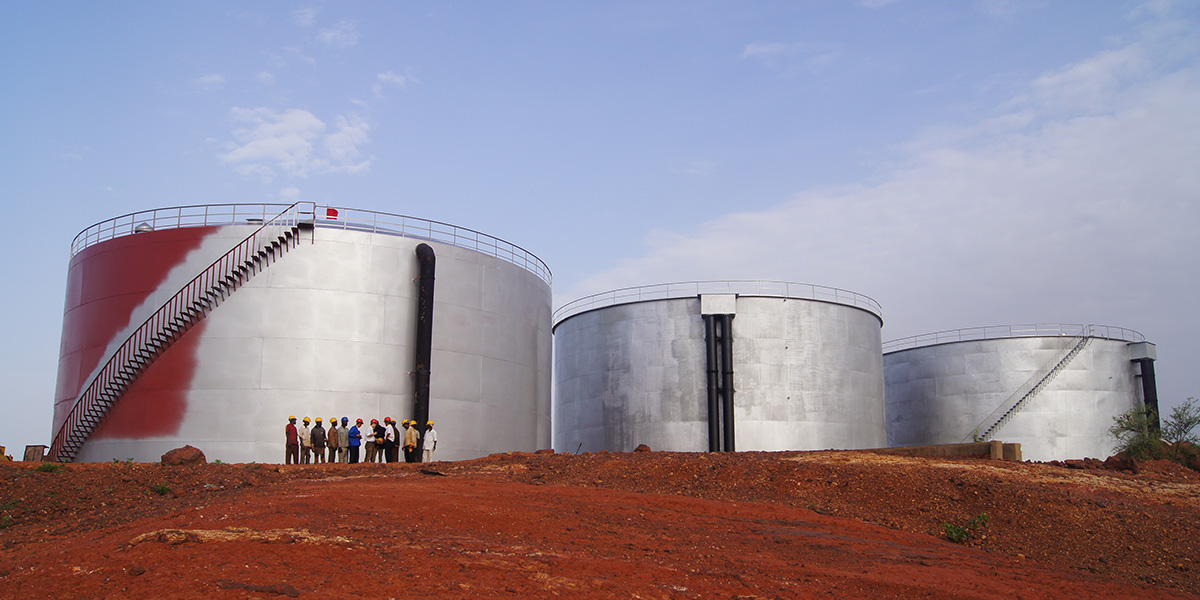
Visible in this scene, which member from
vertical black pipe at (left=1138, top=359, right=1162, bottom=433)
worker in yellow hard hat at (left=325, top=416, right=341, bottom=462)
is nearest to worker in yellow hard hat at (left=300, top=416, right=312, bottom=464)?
worker in yellow hard hat at (left=325, top=416, right=341, bottom=462)

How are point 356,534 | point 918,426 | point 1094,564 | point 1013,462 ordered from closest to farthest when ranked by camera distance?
point 356,534 < point 1094,564 < point 1013,462 < point 918,426

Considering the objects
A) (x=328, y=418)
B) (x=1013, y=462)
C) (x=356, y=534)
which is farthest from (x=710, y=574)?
(x=328, y=418)

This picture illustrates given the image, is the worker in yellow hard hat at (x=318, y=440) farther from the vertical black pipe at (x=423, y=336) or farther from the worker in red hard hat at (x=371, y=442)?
the vertical black pipe at (x=423, y=336)

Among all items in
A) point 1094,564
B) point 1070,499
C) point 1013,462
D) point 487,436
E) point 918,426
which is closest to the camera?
point 1094,564

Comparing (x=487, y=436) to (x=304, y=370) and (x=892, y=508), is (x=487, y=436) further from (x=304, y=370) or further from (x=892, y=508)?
(x=892, y=508)

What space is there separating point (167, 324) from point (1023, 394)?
32.0 m

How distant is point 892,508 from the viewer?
16719 mm

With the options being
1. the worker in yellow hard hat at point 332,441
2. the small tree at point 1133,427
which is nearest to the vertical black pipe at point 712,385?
the worker in yellow hard hat at point 332,441

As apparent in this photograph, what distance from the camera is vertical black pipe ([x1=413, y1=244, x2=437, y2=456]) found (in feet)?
84.3

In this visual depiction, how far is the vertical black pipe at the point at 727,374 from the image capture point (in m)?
31.0

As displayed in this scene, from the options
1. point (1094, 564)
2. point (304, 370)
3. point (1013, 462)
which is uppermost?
point (304, 370)

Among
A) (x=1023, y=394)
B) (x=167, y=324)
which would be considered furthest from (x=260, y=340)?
(x=1023, y=394)

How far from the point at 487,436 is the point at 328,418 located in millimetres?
4486

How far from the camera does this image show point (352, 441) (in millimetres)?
23828
